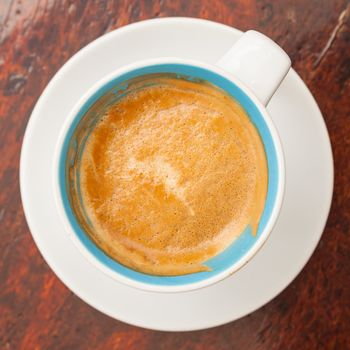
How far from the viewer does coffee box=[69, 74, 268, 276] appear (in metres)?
A: 1.14

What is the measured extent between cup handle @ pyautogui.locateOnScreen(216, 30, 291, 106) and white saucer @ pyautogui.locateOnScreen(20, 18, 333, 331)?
0.15m

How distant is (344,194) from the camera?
1.34 m

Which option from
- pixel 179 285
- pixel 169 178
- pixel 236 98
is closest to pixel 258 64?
pixel 236 98

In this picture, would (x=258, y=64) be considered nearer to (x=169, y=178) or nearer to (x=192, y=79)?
(x=192, y=79)

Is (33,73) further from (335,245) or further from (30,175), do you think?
(335,245)

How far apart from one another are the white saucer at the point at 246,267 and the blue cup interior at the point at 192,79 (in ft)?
0.36

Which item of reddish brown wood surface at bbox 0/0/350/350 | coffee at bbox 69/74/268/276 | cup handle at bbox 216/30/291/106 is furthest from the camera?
reddish brown wood surface at bbox 0/0/350/350

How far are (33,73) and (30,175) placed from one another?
0.96 feet

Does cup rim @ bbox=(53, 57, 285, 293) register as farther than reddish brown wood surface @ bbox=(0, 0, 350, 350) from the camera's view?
No

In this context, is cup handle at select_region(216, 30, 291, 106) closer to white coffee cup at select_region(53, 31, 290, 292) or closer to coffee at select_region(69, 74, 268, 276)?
white coffee cup at select_region(53, 31, 290, 292)

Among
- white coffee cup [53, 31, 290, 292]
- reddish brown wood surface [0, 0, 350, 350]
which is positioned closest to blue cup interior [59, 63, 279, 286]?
white coffee cup [53, 31, 290, 292]

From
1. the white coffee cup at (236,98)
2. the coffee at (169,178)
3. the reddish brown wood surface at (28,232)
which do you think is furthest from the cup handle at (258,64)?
the reddish brown wood surface at (28,232)

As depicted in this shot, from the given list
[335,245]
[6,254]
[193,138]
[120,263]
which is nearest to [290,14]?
[193,138]

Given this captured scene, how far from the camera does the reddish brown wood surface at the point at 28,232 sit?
51.4 inches
